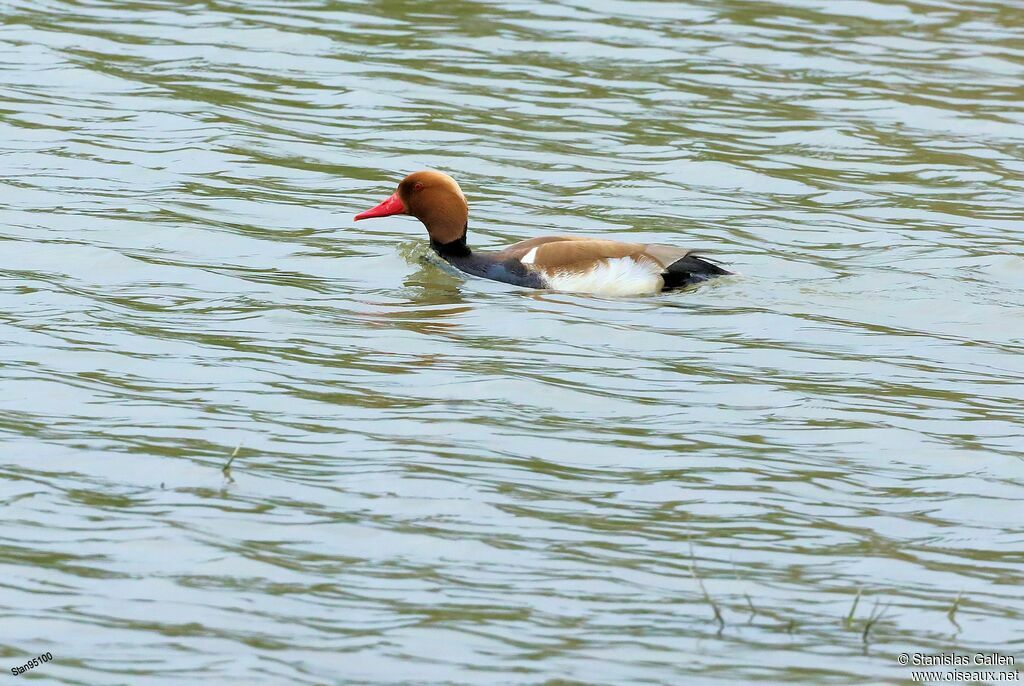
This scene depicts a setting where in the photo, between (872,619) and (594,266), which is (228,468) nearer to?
(872,619)

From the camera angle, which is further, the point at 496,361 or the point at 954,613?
the point at 496,361

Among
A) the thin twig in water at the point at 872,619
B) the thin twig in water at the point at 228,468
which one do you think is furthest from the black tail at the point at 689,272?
the thin twig in water at the point at 872,619

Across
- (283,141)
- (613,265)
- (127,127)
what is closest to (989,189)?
(613,265)

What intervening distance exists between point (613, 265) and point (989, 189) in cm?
427

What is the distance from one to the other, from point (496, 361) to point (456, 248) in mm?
2235

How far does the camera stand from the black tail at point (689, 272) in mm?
10336

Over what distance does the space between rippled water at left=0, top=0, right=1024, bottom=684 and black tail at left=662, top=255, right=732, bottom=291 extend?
93 millimetres

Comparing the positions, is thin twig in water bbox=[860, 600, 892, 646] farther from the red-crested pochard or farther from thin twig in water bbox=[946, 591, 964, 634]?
the red-crested pochard

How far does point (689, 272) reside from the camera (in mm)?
10367

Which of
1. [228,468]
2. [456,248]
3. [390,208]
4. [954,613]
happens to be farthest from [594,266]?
[954,613]

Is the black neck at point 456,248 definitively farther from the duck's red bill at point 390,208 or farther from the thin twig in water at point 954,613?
the thin twig in water at point 954,613

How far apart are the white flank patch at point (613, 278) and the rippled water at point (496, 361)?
0.27 meters

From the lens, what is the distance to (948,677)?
5.30 metres

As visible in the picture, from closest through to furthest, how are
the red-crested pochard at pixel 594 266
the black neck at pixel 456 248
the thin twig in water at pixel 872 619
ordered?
1. the thin twig in water at pixel 872 619
2. the red-crested pochard at pixel 594 266
3. the black neck at pixel 456 248
